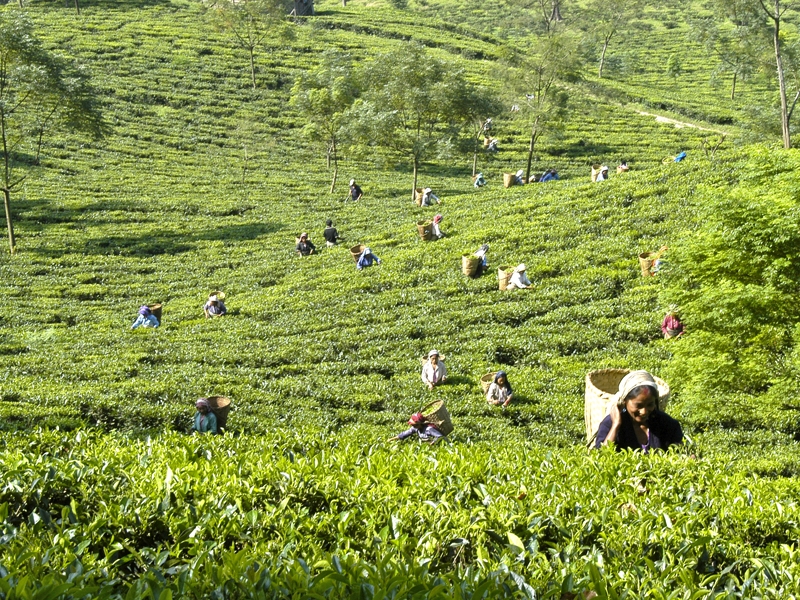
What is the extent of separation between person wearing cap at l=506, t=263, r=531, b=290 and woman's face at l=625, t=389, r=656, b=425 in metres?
14.5

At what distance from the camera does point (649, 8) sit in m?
125

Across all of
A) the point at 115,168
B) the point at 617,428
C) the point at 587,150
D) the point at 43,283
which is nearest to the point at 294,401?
the point at 617,428

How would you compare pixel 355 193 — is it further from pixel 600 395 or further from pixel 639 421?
pixel 639 421

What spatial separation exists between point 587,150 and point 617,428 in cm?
4770

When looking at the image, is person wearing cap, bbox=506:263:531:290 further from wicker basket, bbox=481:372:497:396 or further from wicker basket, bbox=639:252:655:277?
wicker basket, bbox=481:372:497:396

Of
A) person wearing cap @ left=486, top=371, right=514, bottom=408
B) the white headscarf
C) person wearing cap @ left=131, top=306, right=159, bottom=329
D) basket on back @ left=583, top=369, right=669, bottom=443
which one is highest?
the white headscarf

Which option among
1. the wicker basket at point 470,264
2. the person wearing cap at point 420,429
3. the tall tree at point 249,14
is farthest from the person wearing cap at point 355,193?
the tall tree at point 249,14

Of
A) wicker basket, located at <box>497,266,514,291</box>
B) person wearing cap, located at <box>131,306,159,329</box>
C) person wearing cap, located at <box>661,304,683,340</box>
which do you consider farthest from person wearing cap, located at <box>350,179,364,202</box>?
person wearing cap, located at <box>661,304,683,340</box>

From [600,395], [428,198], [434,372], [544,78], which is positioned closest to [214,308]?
[434,372]

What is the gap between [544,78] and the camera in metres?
38.8

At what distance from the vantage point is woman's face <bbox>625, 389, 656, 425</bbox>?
8242 millimetres

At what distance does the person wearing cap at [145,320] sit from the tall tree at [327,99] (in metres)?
21.7

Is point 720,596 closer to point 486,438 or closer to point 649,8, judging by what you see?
point 486,438

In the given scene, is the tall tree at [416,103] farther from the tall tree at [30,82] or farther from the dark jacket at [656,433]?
the dark jacket at [656,433]
